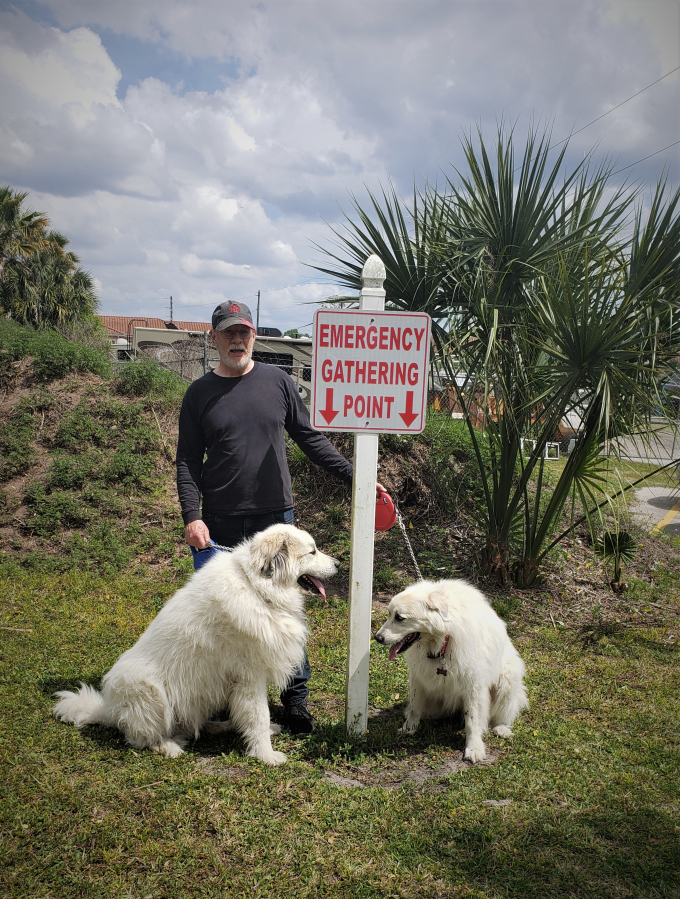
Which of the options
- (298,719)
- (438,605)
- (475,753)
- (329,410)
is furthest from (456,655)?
(329,410)

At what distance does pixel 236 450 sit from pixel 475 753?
2393 mm

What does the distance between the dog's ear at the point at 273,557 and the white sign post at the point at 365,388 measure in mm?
422

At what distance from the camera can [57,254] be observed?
71.6 feet

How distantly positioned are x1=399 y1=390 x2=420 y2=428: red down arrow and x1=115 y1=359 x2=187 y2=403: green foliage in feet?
22.6

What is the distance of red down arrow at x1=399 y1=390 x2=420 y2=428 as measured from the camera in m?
3.33

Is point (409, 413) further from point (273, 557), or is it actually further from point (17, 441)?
point (17, 441)

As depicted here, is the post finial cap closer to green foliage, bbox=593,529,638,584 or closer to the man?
the man

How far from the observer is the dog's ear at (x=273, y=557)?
3.13 metres

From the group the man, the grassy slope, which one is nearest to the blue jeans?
the man

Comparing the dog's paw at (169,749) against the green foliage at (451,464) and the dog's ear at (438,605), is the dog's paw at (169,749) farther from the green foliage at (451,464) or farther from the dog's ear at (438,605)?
the green foliage at (451,464)

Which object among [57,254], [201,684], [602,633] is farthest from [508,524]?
[57,254]

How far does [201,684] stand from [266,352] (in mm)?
11626

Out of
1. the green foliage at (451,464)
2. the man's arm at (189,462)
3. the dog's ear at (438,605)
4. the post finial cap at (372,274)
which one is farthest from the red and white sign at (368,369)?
the green foliage at (451,464)

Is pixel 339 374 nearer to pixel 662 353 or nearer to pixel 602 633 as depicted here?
pixel 662 353
